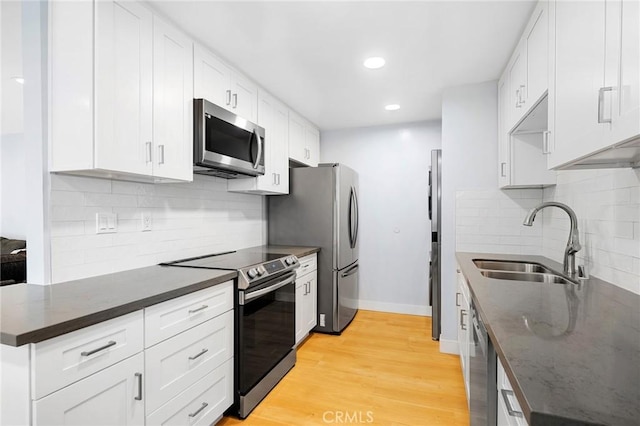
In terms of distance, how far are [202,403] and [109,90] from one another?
65.6 inches

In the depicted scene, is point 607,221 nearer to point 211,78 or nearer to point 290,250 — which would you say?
point 290,250

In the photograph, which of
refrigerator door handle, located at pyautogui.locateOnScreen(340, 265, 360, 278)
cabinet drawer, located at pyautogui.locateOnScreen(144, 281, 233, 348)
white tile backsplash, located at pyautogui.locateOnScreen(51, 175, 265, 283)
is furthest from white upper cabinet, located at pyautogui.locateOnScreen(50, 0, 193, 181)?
refrigerator door handle, located at pyautogui.locateOnScreen(340, 265, 360, 278)

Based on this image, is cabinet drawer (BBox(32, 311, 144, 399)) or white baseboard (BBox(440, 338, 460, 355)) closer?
cabinet drawer (BBox(32, 311, 144, 399))

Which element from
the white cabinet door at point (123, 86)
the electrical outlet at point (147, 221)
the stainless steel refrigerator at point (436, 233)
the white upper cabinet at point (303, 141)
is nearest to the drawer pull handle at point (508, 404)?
the white cabinet door at point (123, 86)

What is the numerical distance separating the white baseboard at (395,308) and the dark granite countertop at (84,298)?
272cm

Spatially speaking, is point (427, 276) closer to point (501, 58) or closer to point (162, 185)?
point (501, 58)

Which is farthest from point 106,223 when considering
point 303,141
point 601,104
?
point 303,141

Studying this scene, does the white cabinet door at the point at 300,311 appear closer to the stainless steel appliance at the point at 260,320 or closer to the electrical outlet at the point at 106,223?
the stainless steel appliance at the point at 260,320

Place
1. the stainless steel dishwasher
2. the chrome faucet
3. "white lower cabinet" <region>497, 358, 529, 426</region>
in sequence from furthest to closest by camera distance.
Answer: the chrome faucet → the stainless steel dishwasher → "white lower cabinet" <region>497, 358, 529, 426</region>

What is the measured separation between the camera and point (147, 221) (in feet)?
6.97

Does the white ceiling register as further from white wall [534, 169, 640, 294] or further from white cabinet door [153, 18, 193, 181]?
white wall [534, 169, 640, 294]

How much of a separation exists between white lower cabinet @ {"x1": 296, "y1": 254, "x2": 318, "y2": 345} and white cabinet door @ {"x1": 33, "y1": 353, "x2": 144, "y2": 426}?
171 centimetres

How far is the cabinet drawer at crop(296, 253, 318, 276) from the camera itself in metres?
3.06

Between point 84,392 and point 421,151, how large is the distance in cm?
388
